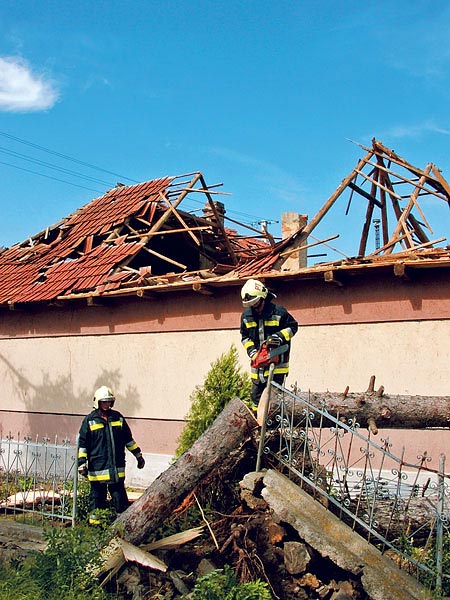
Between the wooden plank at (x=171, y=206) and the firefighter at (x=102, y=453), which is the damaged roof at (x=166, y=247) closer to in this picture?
the wooden plank at (x=171, y=206)

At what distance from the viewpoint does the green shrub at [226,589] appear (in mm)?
5523

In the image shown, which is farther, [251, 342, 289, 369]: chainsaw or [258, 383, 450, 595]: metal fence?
[251, 342, 289, 369]: chainsaw

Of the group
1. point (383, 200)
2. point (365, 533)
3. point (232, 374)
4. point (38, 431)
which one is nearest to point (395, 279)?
point (232, 374)

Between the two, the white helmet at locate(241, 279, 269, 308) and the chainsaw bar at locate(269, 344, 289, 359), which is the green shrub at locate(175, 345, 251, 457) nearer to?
the chainsaw bar at locate(269, 344, 289, 359)

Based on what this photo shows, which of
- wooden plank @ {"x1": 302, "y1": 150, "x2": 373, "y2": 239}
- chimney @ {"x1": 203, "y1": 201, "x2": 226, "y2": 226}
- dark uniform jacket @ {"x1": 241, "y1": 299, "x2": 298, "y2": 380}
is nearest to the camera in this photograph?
dark uniform jacket @ {"x1": 241, "y1": 299, "x2": 298, "y2": 380}

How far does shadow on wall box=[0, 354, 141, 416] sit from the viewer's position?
13.3 metres

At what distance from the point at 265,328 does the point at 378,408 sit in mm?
1487

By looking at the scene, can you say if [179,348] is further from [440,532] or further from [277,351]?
[440,532]

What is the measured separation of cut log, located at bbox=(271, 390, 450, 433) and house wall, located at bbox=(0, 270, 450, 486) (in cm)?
251

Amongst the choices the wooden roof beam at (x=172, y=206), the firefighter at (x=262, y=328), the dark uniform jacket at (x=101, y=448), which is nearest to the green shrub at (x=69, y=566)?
the dark uniform jacket at (x=101, y=448)

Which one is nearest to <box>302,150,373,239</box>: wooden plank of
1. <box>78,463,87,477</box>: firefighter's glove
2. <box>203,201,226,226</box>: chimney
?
<box>203,201,226,226</box>: chimney

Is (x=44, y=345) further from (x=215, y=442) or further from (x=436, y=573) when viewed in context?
(x=436, y=573)

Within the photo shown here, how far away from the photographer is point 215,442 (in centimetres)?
682

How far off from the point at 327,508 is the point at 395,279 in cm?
464
